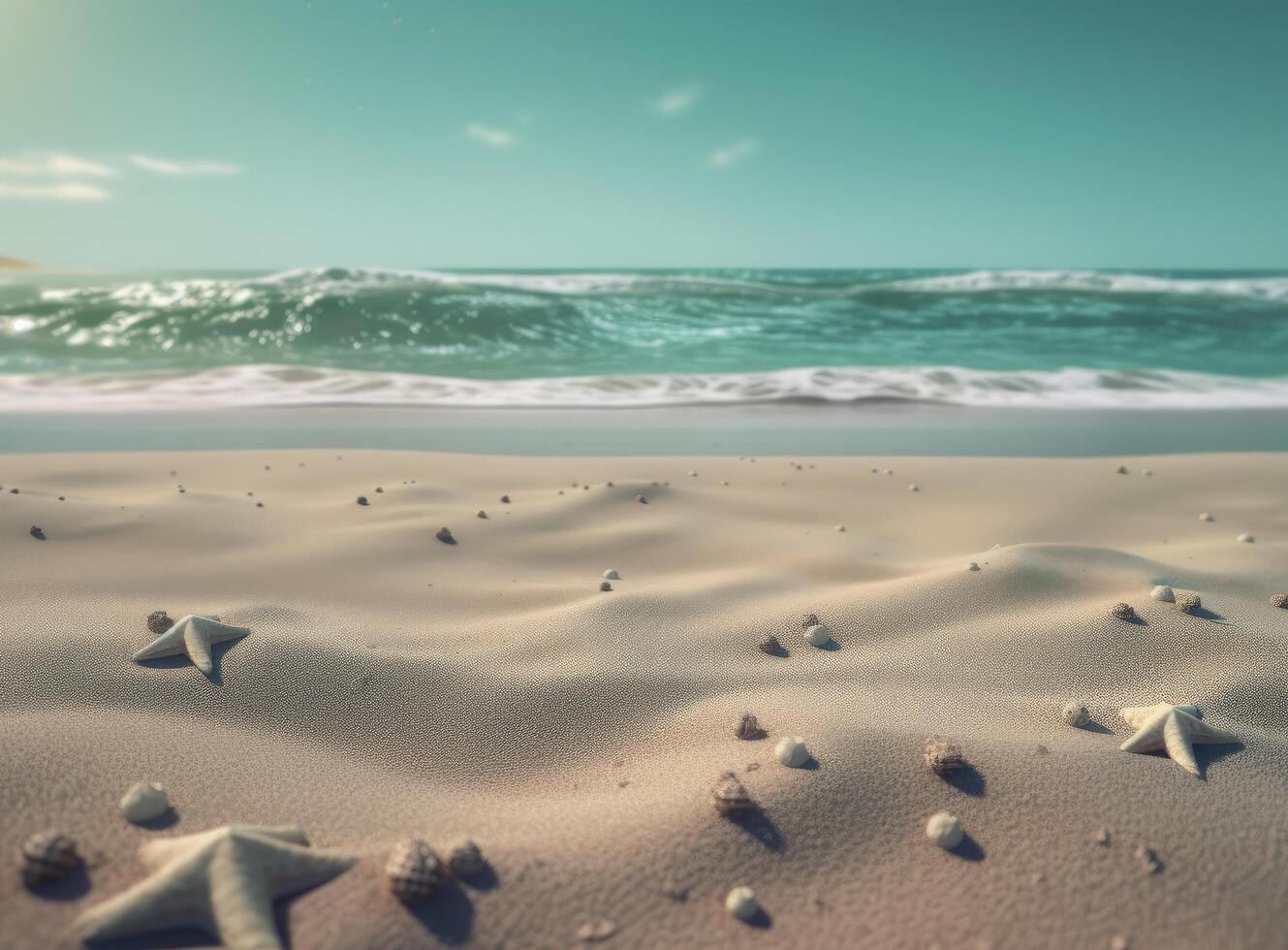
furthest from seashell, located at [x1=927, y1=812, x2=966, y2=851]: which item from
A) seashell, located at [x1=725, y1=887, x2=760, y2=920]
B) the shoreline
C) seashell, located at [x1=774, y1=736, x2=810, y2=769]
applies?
the shoreline

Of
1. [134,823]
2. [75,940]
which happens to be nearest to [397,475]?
[134,823]

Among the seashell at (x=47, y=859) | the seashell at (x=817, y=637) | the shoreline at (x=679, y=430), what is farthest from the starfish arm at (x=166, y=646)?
the shoreline at (x=679, y=430)

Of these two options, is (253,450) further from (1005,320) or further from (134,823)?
(1005,320)

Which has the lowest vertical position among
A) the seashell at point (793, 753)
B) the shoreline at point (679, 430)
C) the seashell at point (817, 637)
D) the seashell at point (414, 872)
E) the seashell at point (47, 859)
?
the shoreline at point (679, 430)

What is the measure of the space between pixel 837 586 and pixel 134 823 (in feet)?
7.86

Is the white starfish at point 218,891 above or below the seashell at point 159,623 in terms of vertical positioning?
above

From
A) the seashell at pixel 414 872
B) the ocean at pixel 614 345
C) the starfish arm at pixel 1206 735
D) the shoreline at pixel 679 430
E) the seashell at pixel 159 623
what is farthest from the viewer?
the ocean at pixel 614 345

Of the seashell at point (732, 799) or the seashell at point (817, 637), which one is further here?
the seashell at point (817, 637)

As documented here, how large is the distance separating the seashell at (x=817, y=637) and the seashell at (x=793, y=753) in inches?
30.8

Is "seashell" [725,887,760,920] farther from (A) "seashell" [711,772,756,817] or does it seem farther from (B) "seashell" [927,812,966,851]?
(B) "seashell" [927,812,966,851]

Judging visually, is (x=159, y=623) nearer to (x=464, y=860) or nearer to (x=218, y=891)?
(x=218, y=891)

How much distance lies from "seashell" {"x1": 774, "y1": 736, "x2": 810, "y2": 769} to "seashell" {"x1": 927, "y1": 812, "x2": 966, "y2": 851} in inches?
11.6

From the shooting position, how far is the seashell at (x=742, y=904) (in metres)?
1.42

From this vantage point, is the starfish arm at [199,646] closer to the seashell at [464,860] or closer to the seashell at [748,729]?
the seashell at [464,860]
